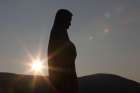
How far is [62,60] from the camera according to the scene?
327 inches

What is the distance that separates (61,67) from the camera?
8.31 metres

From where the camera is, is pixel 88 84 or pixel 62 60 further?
pixel 88 84

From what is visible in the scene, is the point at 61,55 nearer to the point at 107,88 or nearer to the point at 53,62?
the point at 53,62

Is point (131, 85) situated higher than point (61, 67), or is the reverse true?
point (131, 85)

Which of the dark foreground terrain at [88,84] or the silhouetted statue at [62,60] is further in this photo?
the dark foreground terrain at [88,84]

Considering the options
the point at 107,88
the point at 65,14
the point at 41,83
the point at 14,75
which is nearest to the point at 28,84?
the point at 41,83

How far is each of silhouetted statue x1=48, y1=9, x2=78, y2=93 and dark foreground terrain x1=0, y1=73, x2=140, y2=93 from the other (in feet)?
103

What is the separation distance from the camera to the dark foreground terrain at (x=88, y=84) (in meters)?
44.3

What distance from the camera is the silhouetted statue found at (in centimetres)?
822

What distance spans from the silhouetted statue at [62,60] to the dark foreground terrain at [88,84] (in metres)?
31.5

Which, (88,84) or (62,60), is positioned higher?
(88,84)

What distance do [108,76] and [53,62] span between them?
52736 millimetres

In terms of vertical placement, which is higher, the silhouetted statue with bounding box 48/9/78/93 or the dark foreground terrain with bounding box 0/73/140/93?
the dark foreground terrain with bounding box 0/73/140/93

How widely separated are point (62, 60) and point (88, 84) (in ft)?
151
